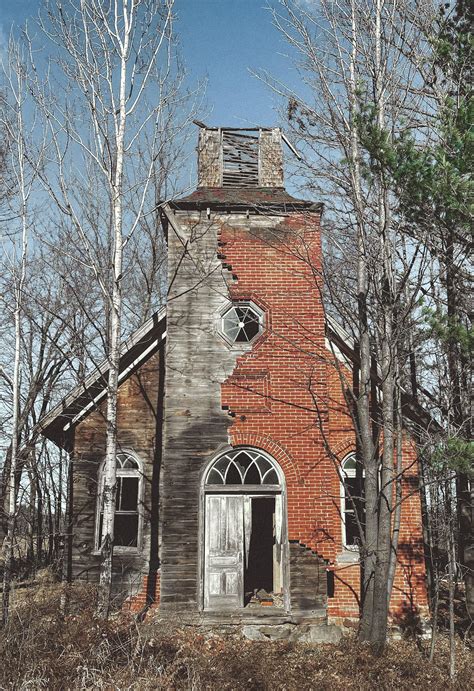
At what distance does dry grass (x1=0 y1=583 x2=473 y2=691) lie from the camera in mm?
6715

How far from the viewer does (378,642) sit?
9781 millimetres

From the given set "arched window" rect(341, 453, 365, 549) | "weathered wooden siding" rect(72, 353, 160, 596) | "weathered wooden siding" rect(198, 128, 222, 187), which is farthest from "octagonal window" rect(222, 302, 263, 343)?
"weathered wooden siding" rect(198, 128, 222, 187)

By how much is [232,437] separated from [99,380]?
364 centimetres

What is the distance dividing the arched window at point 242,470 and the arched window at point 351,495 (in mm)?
1709

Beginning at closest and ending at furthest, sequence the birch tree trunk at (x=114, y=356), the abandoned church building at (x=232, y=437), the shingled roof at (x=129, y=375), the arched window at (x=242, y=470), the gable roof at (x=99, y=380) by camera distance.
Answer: the birch tree trunk at (x=114, y=356)
the abandoned church building at (x=232, y=437)
the arched window at (x=242, y=470)
the shingled roof at (x=129, y=375)
the gable roof at (x=99, y=380)

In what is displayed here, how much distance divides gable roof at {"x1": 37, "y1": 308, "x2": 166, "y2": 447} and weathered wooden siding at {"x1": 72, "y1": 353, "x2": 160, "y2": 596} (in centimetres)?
20

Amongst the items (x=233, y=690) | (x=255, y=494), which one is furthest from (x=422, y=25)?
(x=233, y=690)

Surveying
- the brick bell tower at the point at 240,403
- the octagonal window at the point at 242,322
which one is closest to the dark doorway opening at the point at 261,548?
the brick bell tower at the point at 240,403

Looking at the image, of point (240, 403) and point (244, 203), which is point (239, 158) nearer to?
point (244, 203)

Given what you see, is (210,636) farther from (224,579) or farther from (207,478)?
(207,478)

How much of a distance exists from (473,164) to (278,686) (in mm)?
7185

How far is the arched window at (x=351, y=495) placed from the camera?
12164mm

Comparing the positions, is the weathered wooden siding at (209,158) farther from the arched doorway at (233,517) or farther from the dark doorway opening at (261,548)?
the dark doorway opening at (261,548)

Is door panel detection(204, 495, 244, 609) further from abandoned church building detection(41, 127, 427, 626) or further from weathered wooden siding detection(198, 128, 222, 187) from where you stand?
weathered wooden siding detection(198, 128, 222, 187)
